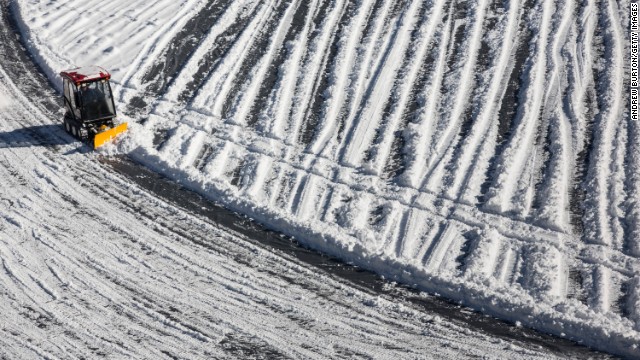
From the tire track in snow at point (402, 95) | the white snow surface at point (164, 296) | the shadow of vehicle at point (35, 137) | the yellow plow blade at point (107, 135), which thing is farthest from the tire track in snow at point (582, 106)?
the shadow of vehicle at point (35, 137)

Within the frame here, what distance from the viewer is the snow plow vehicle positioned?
1386 centimetres

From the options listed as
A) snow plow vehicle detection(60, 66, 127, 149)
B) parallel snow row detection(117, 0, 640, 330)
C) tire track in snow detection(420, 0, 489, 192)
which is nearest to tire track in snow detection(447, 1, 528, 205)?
parallel snow row detection(117, 0, 640, 330)

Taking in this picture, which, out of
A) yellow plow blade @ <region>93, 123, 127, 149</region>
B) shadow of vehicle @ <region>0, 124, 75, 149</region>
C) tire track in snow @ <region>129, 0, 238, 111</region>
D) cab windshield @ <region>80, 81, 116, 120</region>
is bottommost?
shadow of vehicle @ <region>0, 124, 75, 149</region>

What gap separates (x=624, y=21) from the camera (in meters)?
17.5

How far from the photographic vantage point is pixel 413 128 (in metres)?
14.2

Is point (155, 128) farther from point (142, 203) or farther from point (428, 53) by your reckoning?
point (428, 53)

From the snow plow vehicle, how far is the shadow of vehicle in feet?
1.51

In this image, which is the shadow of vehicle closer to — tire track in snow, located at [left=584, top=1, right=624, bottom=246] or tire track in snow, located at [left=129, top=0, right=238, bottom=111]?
tire track in snow, located at [left=129, top=0, right=238, bottom=111]

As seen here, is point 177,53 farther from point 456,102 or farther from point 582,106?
point 582,106

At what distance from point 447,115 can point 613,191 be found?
350 centimetres

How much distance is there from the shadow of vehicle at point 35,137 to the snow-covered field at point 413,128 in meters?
1.36

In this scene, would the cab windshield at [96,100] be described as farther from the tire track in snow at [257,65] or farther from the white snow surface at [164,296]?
the tire track in snow at [257,65]

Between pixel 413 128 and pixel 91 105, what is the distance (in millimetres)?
6076

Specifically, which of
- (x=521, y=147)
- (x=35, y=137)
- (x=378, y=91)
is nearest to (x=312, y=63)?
(x=378, y=91)
